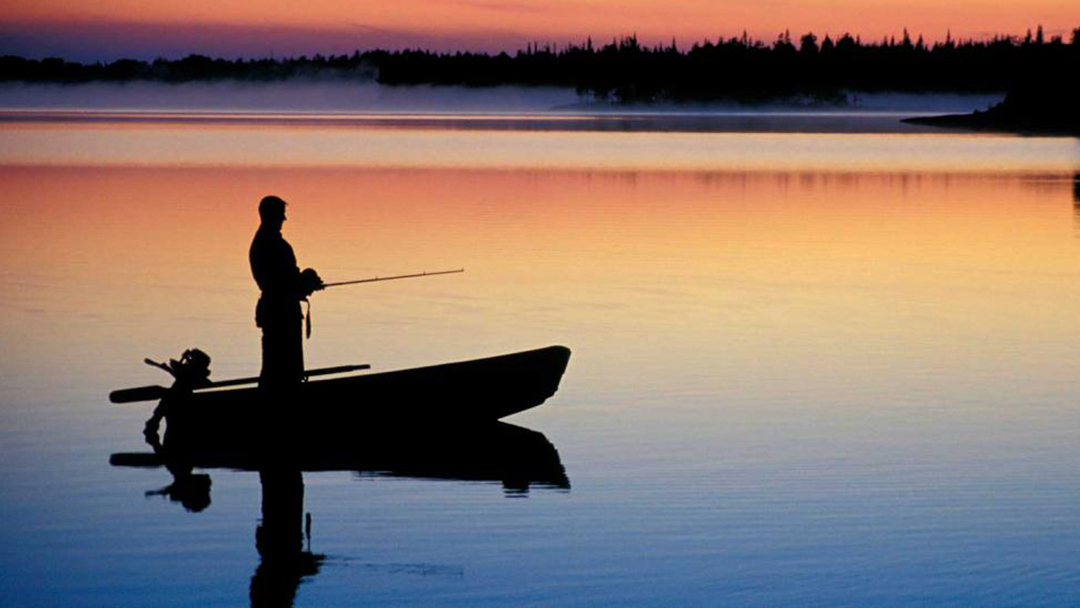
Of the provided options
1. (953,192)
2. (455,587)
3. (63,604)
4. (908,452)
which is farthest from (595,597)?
(953,192)

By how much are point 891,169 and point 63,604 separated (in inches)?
2389

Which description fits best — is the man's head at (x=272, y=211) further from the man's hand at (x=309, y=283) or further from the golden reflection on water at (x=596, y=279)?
the golden reflection on water at (x=596, y=279)

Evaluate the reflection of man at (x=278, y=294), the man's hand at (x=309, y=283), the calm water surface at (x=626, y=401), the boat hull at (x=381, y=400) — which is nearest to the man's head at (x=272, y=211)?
the reflection of man at (x=278, y=294)

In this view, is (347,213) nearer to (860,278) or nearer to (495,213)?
→ (495,213)

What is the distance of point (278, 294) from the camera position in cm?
1309

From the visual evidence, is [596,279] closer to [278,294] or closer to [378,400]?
[378,400]

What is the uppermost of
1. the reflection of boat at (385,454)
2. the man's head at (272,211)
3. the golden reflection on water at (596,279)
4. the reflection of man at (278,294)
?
the man's head at (272,211)

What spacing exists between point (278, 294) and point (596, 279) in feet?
43.7

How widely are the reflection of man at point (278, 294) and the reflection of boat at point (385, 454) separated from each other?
1.77 ft

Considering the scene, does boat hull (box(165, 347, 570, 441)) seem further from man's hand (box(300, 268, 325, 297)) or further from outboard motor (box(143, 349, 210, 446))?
man's hand (box(300, 268, 325, 297))

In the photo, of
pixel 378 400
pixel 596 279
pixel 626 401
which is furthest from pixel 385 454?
pixel 596 279

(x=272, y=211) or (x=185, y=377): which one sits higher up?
(x=272, y=211)

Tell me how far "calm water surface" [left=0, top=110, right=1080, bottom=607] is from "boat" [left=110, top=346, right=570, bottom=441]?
50 centimetres

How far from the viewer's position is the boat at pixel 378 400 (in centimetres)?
1354
